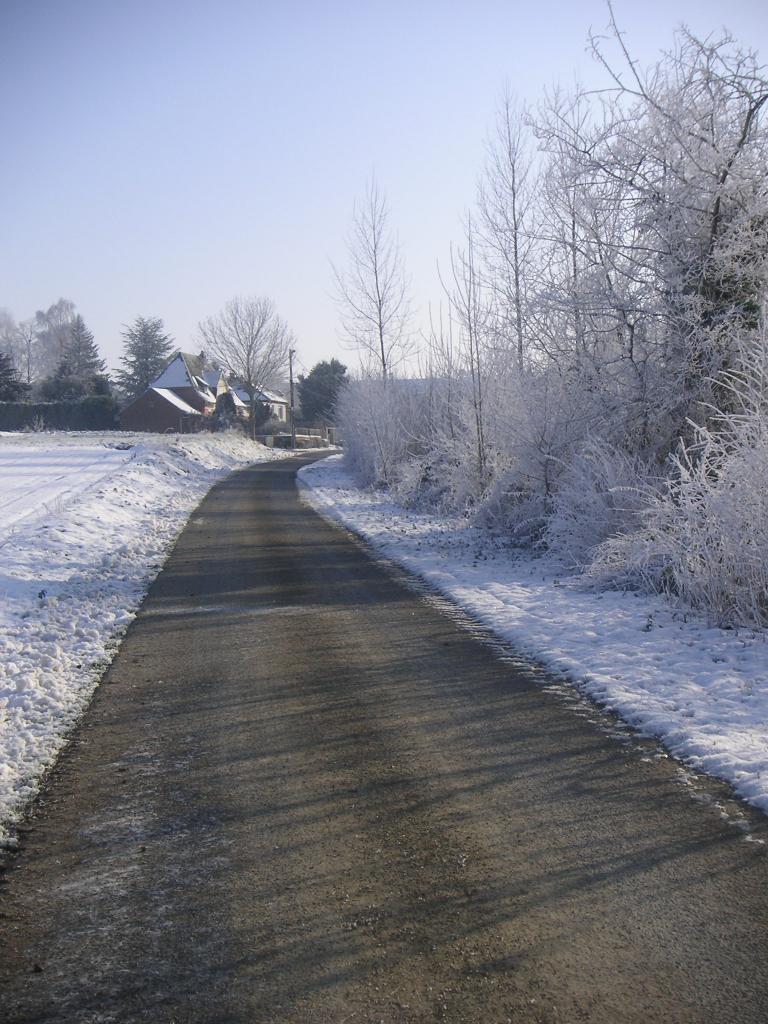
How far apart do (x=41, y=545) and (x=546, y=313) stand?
9.04 meters

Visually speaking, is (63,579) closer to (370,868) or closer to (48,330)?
(370,868)

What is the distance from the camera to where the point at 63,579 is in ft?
34.5

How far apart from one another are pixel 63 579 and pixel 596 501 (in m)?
7.29

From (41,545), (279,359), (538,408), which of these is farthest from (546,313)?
(279,359)

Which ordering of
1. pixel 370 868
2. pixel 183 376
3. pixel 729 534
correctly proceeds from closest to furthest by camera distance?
pixel 370 868 → pixel 729 534 → pixel 183 376

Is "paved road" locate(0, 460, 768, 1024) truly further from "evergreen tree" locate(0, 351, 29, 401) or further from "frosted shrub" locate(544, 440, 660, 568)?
"evergreen tree" locate(0, 351, 29, 401)

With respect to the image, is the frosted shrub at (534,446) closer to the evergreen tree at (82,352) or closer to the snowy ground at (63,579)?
the snowy ground at (63,579)

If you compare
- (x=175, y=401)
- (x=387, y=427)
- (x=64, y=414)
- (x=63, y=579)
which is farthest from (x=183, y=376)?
(x=63, y=579)

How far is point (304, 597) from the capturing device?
10133 mm

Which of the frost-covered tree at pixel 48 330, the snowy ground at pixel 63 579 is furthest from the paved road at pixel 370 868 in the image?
the frost-covered tree at pixel 48 330

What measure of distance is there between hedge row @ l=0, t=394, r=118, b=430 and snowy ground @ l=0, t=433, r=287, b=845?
128 feet

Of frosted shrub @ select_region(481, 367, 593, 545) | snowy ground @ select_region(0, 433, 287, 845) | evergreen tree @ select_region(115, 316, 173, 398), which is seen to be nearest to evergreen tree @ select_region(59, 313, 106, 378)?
evergreen tree @ select_region(115, 316, 173, 398)

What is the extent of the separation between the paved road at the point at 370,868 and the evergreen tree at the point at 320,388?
67.4 m

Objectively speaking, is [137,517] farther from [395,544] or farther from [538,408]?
[538,408]
